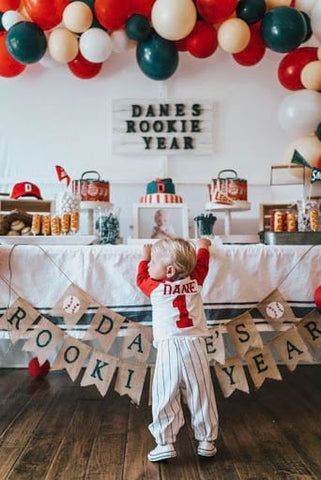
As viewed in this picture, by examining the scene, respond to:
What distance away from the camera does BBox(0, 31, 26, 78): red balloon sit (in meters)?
2.50

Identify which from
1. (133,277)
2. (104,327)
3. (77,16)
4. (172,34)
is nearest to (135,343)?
(104,327)

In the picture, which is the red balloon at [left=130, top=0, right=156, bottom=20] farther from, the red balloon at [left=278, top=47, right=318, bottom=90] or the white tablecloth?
the white tablecloth

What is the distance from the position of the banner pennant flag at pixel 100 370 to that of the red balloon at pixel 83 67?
5.69 feet

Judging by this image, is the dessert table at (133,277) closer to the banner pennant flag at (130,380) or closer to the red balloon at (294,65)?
the banner pennant flag at (130,380)

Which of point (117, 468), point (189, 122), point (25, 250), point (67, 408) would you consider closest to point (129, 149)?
point (189, 122)

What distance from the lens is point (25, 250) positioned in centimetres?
157

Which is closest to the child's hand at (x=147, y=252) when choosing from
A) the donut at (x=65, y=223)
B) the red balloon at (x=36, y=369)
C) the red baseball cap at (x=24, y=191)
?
the donut at (x=65, y=223)

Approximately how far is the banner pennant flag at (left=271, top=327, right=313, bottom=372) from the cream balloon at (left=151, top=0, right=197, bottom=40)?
5.32 ft

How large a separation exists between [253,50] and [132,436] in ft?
6.73

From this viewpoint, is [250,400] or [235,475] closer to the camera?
[235,475]

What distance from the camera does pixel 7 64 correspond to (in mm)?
2551

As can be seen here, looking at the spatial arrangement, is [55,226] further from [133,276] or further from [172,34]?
[172,34]

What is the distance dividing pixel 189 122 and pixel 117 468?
2.02 m

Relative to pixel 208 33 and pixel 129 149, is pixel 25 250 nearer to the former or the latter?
pixel 129 149
